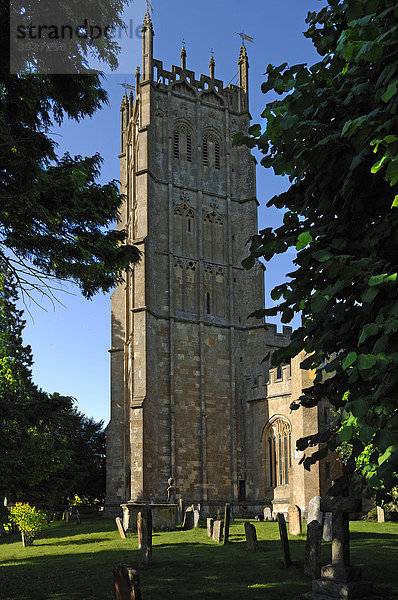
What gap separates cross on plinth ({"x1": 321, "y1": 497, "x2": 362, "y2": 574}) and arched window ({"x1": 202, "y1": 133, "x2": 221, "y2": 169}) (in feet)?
111

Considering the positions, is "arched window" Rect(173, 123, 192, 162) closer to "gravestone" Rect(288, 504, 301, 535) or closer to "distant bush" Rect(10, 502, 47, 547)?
"distant bush" Rect(10, 502, 47, 547)

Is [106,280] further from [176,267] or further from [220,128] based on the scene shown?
[220,128]

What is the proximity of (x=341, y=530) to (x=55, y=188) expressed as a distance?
6.77 m

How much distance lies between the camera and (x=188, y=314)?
122 feet

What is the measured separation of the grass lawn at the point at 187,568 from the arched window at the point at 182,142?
1058 inches

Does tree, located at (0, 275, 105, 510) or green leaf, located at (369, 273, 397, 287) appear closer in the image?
green leaf, located at (369, 273, 397, 287)

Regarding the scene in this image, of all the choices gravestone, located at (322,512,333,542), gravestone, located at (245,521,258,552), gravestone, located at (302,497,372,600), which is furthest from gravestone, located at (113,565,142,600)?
gravestone, located at (322,512,333,542)

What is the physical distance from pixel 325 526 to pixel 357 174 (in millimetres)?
12074

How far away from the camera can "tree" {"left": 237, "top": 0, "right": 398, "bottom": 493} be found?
16.1 feet

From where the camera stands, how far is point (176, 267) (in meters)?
37.8

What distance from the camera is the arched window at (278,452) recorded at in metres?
32.3

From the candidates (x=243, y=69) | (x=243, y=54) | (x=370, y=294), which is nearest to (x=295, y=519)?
(x=370, y=294)

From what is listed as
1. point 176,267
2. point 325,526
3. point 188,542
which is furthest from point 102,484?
point 325,526

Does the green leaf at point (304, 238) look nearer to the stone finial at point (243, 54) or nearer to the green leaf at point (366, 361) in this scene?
the green leaf at point (366, 361)
